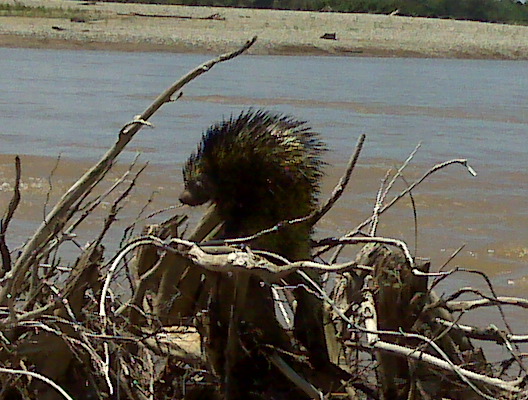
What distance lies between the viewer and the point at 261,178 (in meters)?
3.18

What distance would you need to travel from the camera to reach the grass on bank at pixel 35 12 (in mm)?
31359

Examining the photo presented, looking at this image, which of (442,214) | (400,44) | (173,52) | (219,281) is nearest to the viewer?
(219,281)

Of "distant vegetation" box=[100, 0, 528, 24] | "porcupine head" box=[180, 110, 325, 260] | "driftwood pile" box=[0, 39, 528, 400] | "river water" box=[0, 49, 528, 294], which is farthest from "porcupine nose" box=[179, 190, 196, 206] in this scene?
"distant vegetation" box=[100, 0, 528, 24]

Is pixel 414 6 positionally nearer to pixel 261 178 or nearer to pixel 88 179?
pixel 261 178

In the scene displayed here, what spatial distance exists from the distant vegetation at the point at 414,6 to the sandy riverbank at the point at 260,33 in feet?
15.2

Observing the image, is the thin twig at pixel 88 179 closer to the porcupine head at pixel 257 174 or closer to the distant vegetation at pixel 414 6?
the porcupine head at pixel 257 174

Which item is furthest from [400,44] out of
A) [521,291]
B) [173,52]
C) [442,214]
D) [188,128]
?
[521,291]

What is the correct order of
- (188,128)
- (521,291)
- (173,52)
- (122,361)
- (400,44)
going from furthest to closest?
(400,44) < (173,52) < (188,128) < (521,291) < (122,361)

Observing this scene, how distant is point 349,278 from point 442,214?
4.91 metres

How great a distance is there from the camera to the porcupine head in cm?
311

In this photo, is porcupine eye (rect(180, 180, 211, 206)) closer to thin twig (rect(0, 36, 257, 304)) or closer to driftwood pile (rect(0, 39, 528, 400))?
driftwood pile (rect(0, 39, 528, 400))

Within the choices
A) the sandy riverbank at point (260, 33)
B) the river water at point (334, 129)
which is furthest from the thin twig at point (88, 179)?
the sandy riverbank at point (260, 33)

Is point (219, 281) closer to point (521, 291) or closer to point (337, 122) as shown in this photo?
point (521, 291)

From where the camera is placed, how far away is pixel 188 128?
12.2m
